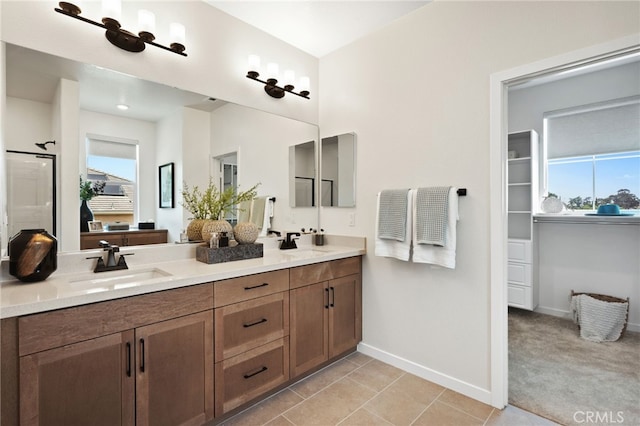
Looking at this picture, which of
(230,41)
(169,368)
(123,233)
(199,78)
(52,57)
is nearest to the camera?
(169,368)

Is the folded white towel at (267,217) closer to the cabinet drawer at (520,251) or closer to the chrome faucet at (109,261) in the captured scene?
the chrome faucet at (109,261)

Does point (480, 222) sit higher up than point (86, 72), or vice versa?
point (86, 72)

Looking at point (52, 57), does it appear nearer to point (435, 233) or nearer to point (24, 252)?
point (24, 252)

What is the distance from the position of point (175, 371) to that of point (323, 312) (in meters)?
1.06

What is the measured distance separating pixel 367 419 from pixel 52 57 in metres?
2.64

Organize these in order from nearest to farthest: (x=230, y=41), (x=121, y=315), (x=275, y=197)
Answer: (x=121, y=315), (x=230, y=41), (x=275, y=197)

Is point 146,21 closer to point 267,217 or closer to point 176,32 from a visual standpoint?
point 176,32

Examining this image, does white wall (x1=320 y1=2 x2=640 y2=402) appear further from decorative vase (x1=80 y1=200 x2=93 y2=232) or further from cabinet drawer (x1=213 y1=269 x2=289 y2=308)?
decorative vase (x1=80 y1=200 x2=93 y2=232)

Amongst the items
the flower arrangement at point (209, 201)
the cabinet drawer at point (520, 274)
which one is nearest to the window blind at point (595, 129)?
the cabinet drawer at point (520, 274)

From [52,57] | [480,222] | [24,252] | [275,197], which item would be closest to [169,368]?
[24,252]

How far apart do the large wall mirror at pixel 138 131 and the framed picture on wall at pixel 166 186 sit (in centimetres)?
3

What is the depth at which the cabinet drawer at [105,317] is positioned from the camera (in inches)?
45.3

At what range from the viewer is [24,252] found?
4.57 feet

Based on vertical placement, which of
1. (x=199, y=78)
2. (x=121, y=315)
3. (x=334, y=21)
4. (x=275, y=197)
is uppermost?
(x=334, y=21)
